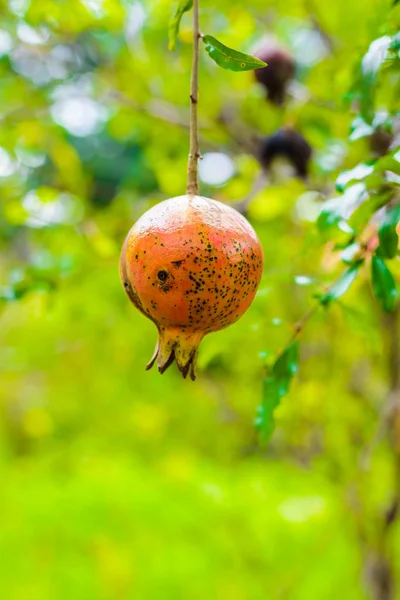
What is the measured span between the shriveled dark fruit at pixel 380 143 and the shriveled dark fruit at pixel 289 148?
146mm

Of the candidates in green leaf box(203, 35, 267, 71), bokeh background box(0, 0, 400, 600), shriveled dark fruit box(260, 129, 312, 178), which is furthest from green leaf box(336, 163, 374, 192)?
shriveled dark fruit box(260, 129, 312, 178)

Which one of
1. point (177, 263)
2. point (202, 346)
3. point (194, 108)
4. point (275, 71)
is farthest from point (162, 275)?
point (275, 71)

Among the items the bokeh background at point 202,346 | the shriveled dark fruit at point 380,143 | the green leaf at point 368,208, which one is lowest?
the bokeh background at point 202,346

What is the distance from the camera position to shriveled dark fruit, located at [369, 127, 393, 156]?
109cm

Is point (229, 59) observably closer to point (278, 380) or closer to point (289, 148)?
point (278, 380)

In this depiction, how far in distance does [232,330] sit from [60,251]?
34.6 inches

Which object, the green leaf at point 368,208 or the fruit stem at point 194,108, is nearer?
the fruit stem at point 194,108

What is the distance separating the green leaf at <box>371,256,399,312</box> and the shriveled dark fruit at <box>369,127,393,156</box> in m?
0.55

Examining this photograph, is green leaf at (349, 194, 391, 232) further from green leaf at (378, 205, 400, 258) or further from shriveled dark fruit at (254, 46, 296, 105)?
shriveled dark fruit at (254, 46, 296, 105)

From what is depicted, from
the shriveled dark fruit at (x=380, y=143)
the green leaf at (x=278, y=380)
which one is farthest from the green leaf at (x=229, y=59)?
the shriveled dark fruit at (x=380, y=143)

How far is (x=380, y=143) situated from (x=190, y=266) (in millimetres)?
778

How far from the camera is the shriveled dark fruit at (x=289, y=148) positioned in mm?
1238

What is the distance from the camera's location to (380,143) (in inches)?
44.3

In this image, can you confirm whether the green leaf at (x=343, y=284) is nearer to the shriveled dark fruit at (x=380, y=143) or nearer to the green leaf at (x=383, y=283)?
the green leaf at (x=383, y=283)
